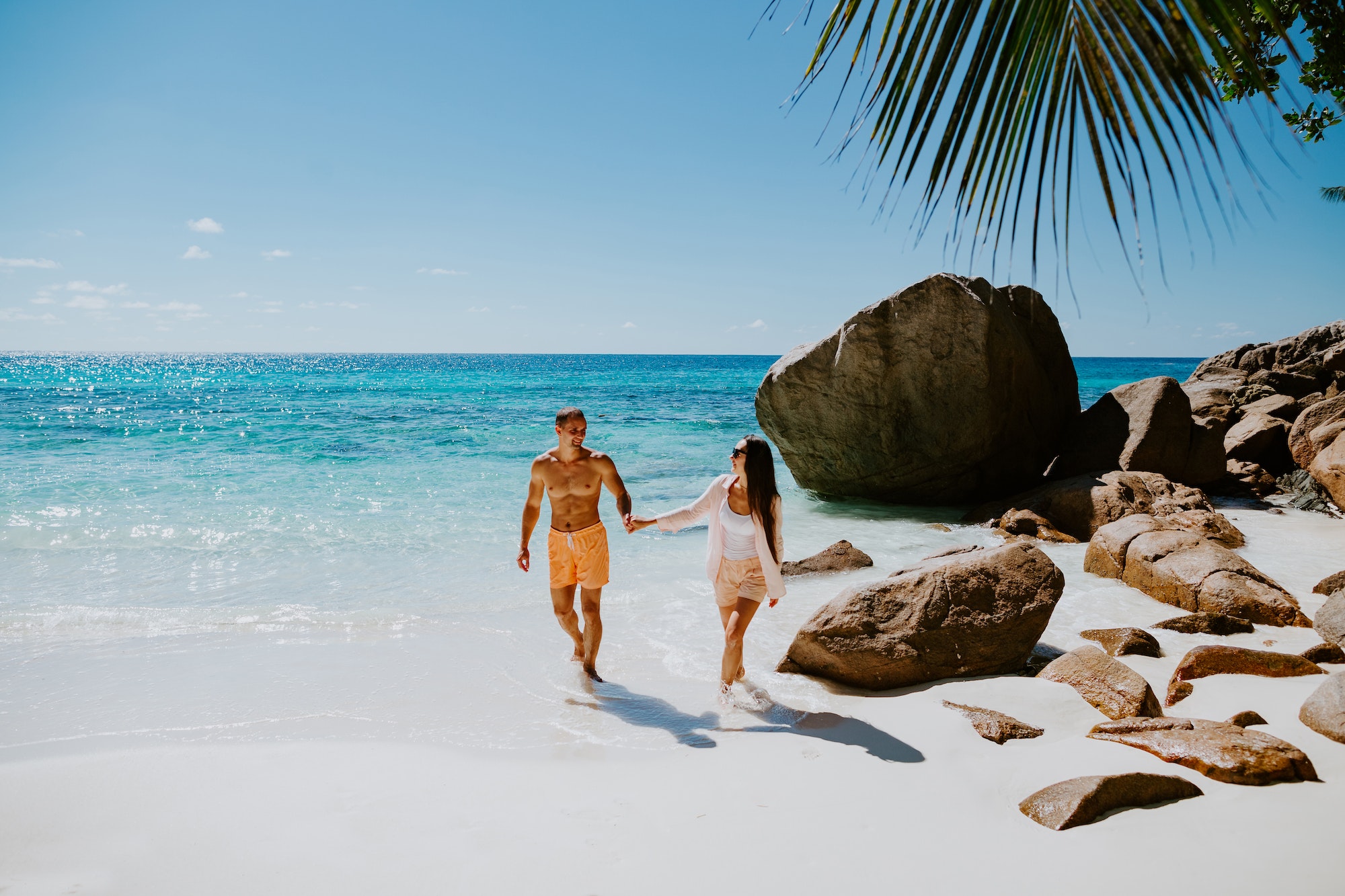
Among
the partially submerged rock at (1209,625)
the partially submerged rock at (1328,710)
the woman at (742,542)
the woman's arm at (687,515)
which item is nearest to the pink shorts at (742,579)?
the woman at (742,542)

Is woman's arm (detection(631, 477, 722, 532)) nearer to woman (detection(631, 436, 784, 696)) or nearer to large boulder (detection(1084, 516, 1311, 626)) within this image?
woman (detection(631, 436, 784, 696))

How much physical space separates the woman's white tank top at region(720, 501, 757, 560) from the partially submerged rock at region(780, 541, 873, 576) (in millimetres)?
2915

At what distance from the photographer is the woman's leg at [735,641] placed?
15.1ft

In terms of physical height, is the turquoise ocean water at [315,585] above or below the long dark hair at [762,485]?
below

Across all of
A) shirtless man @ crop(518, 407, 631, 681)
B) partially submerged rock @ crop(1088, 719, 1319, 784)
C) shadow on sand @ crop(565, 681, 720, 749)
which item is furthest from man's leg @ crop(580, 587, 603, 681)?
partially submerged rock @ crop(1088, 719, 1319, 784)

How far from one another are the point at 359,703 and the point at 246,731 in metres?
0.64

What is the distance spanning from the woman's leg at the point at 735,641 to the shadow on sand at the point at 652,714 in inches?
11.0

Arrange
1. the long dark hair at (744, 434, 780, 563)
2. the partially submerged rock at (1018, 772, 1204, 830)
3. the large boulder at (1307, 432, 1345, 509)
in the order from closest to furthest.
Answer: the partially submerged rock at (1018, 772, 1204, 830) → the long dark hair at (744, 434, 780, 563) → the large boulder at (1307, 432, 1345, 509)

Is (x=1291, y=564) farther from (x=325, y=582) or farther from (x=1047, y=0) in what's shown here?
(x=325, y=582)

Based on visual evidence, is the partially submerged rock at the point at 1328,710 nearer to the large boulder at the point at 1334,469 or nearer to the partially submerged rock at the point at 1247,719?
the partially submerged rock at the point at 1247,719

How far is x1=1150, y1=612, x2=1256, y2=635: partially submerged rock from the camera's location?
201 inches

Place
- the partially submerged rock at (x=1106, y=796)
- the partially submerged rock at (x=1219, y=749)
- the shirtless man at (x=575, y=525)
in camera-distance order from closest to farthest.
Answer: the partially submerged rock at (x=1106, y=796) → the partially submerged rock at (x=1219, y=749) → the shirtless man at (x=575, y=525)

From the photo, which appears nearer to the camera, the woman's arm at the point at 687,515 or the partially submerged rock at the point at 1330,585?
the woman's arm at the point at 687,515

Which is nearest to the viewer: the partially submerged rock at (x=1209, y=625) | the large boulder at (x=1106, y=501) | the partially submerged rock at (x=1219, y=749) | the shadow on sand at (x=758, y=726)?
the partially submerged rock at (x=1219, y=749)
